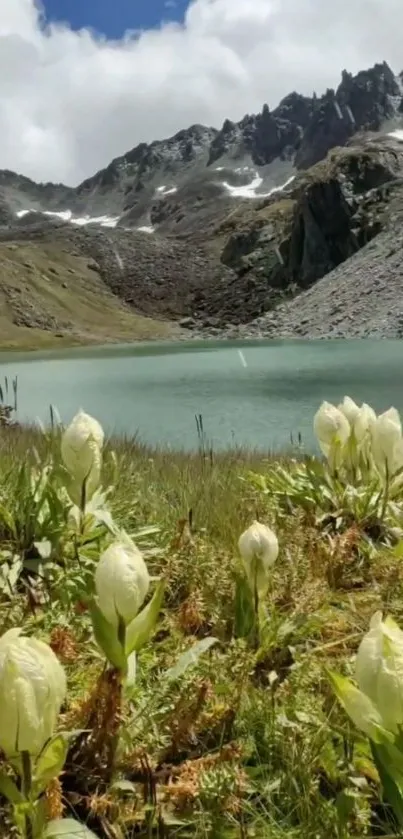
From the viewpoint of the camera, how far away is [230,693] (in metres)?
2.15

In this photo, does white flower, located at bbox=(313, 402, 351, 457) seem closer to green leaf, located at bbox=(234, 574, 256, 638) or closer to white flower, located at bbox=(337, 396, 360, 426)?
white flower, located at bbox=(337, 396, 360, 426)

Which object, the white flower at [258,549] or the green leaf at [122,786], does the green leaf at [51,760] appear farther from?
the white flower at [258,549]

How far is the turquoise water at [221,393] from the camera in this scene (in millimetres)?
16094

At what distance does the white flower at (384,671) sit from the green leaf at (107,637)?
23.3 inches

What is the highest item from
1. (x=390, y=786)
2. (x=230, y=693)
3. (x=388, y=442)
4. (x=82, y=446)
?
(x=82, y=446)

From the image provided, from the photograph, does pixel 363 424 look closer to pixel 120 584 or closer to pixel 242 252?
pixel 120 584

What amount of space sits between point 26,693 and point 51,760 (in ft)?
0.56

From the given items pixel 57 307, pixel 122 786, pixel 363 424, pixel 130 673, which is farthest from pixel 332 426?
pixel 57 307

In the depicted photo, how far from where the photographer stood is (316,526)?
12.3 feet

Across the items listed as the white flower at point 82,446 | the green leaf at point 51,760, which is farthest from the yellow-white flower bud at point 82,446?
the green leaf at point 51,760

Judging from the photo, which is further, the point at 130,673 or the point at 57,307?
the point at 57,307

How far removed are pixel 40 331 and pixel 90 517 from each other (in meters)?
90.2

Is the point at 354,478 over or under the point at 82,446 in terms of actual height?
under

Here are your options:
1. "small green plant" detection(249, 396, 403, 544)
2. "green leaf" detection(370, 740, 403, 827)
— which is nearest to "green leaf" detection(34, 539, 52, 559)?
"small green plant" detection(249, 396, 403, 544)
